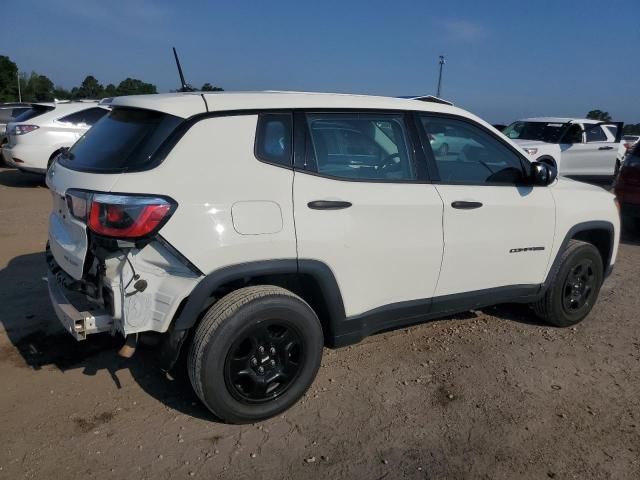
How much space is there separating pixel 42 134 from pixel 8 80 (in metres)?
79.4

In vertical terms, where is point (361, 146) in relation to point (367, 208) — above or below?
above

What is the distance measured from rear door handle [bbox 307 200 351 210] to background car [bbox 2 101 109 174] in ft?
27.1

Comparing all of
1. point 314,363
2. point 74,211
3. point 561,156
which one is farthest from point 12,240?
point 561,156

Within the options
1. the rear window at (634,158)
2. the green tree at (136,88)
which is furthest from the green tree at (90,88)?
the rear window at (634,158)

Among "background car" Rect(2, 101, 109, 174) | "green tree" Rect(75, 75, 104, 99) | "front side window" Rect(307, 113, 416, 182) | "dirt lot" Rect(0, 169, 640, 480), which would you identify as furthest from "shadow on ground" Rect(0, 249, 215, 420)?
"green tree" Rect(75, 75, 104, 99)

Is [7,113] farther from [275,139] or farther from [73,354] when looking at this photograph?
[275,139]

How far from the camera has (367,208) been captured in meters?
3.13

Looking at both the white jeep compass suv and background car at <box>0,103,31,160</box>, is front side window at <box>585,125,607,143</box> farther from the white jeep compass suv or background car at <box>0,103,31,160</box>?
background car at <box>0,103,31,160</box>

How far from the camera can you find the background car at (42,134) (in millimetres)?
10109

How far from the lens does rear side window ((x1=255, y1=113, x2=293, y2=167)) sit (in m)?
2.93

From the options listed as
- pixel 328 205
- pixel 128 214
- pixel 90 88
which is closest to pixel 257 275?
pixel 328 205

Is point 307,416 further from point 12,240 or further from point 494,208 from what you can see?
point 12,240

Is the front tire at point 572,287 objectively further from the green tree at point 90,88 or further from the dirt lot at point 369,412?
the green tree at point 90,88

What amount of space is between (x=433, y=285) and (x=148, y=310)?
182cm
